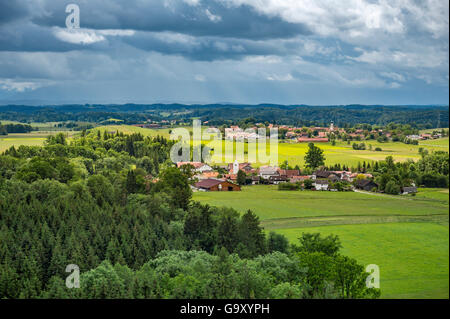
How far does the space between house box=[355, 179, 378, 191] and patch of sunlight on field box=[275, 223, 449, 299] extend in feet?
49.2

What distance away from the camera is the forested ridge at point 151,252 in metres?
16.4

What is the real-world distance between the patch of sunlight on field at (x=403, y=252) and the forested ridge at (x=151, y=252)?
6.98ft

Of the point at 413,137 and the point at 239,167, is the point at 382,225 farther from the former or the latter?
the point at 413,137

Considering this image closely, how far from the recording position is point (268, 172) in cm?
5438

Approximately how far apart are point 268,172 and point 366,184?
11650mm

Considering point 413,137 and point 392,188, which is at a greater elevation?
point 413,137

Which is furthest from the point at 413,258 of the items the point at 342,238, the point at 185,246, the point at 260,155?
the point at 260,155

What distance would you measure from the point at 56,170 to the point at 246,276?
33.6 m

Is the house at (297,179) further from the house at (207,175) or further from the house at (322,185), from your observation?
the house at (207,175)

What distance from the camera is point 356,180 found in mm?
48688

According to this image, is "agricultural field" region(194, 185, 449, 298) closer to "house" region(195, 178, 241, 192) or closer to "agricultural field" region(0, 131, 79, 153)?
"house" region(195, 178, 241, 192)

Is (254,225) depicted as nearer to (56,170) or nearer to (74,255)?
(74,255)

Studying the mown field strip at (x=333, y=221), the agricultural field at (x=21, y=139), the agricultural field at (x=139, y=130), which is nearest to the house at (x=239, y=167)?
the mown field strip at (x=333, y=221)

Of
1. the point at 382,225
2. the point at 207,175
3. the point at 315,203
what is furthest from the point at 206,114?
the point at 382,225
